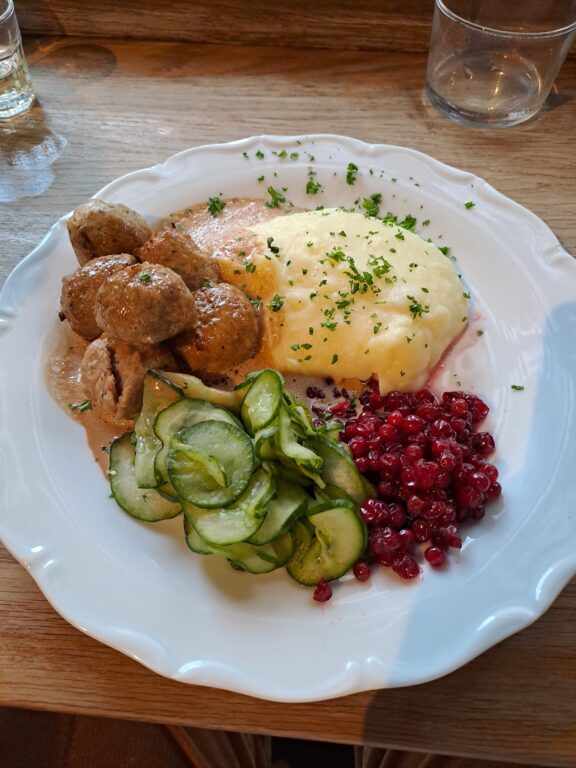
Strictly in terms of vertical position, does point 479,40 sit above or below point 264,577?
above

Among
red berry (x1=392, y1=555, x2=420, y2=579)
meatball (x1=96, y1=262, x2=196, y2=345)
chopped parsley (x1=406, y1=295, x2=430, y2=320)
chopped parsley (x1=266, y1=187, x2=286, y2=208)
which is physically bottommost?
red berry (x1=392, y1=555, x2=420, y2=579)

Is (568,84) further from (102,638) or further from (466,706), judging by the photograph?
(102,638)

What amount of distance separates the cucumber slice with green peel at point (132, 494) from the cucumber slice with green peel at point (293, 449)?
1.51 ft

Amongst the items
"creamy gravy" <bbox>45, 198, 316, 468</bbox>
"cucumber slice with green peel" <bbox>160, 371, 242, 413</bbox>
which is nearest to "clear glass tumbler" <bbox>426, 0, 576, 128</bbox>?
"creamy gravy" <bbox>45, 198, 316, 468</bbox>

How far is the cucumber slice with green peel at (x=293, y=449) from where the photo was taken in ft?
6.75

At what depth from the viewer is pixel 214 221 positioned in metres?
3.25

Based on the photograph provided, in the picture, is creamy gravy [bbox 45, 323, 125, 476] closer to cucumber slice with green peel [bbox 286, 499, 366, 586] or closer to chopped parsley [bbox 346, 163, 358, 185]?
cucumber slice with green peel [bbox 286, 499, 366, 586]

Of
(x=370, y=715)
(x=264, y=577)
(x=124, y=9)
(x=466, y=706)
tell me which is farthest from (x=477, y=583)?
(x=124, y=9)

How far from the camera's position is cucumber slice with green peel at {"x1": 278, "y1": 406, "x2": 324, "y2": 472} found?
6.75ft

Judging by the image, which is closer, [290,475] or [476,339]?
[290,475]

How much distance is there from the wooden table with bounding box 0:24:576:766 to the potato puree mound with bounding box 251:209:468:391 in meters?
0.91

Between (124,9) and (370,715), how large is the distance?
438cm

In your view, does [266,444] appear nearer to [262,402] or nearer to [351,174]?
[262,402]

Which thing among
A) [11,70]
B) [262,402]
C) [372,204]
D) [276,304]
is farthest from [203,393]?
[11,70]
